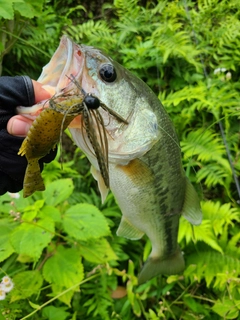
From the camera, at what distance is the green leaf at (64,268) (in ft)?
5.82

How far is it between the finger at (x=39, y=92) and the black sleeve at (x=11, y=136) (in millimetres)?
12

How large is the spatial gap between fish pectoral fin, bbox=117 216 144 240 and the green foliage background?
0.20 meters

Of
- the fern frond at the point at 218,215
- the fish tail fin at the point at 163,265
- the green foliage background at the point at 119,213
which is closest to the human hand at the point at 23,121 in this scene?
the green foliage background at the point at 119,213

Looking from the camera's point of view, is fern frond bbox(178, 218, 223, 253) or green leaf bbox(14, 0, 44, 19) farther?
fern frond bbox(178, 218, 223, 253)

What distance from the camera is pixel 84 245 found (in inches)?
80.7

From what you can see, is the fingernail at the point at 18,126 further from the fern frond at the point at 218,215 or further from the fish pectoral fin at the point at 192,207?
the fern frond at the point at 218,215

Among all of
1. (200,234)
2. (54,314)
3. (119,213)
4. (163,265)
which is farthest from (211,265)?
(54,314)

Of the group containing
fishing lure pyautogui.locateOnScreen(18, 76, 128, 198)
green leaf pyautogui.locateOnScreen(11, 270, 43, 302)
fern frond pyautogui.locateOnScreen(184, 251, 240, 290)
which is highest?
fishing lure pyautogui.locateOnScreen(18, 76, 128, 198)

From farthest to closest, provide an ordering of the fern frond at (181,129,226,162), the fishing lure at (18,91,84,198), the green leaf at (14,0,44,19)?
1. the fern frond at (181,129,226,162)
2. the green leaf at (14,0,44,19)
3. the fishing lure at (18,91,84,198)

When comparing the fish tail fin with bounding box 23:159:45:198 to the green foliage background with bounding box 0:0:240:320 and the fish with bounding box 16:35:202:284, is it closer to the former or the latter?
the fish with bounding box 16:35:202:284

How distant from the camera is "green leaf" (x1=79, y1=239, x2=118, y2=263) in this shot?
1942 millimetres

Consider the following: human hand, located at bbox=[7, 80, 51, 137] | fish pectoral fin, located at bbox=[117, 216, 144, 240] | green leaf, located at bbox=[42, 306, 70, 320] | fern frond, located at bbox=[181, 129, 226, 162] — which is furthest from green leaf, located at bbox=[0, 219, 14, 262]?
fern frond, located at bbox=[181, 129, 226, 162]

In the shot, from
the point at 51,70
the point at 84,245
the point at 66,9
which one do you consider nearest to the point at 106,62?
the point at 51,70

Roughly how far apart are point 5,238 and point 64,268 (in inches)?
12.9
